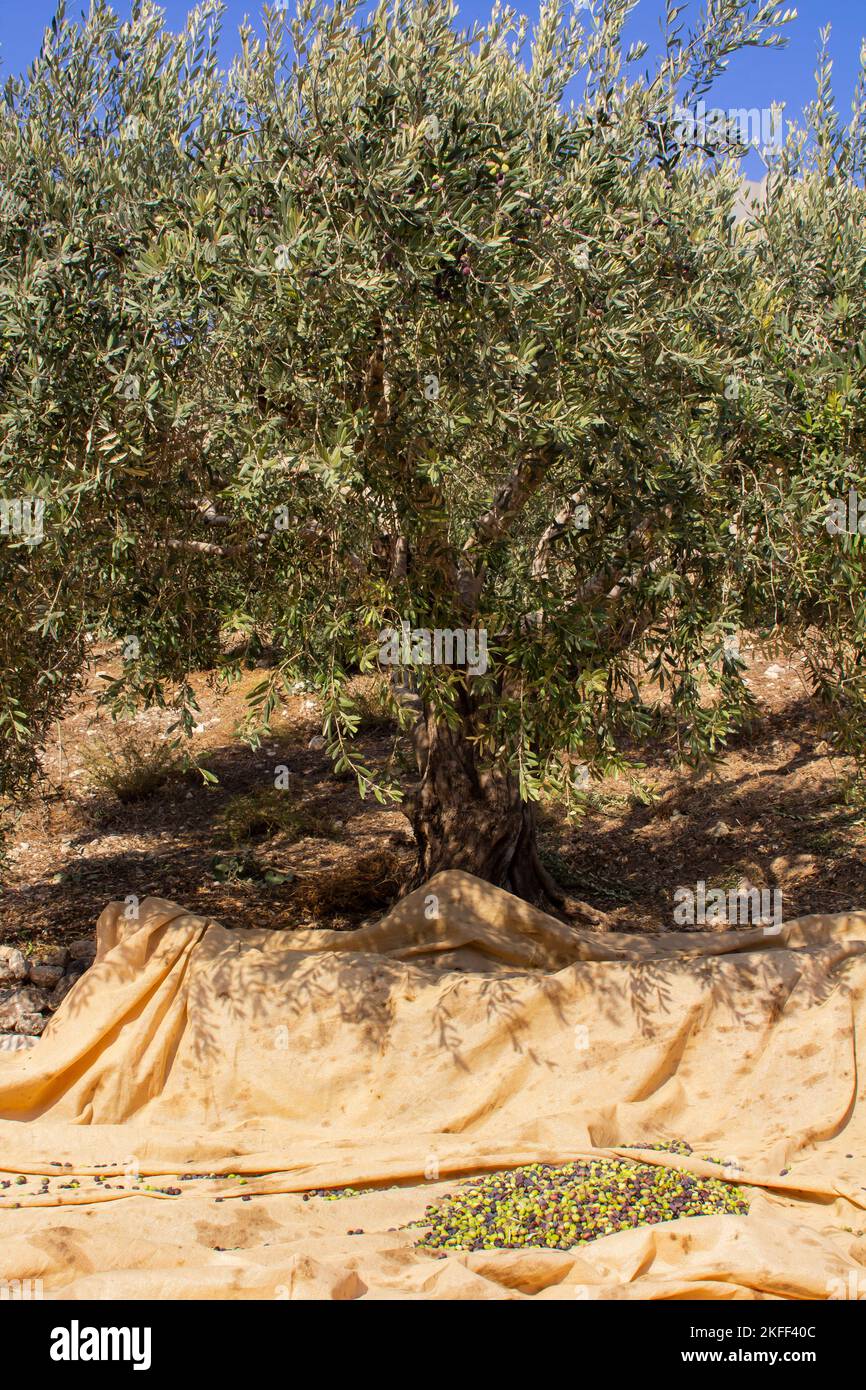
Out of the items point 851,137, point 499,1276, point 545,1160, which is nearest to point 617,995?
point 545,1160

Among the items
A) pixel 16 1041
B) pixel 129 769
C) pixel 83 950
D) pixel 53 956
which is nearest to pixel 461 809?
pixel 83 950

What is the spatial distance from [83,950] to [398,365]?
5.89m

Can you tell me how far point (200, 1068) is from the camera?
7305 millimetres

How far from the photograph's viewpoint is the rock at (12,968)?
9508 mm

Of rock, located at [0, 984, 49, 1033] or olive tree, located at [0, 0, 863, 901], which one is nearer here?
olive tree, located at [0, 0, 863, 901]

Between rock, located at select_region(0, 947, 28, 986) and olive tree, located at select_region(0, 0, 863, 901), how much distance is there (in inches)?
123

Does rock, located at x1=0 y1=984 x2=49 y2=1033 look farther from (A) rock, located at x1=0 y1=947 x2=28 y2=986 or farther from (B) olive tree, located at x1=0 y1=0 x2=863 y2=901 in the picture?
(B) olive tree, located at x1=0 y1=0 x2=863 y2=901

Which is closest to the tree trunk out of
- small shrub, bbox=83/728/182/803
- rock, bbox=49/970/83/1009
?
rock, bbox=49/970/83/1009

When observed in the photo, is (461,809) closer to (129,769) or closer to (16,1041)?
(16,1041)

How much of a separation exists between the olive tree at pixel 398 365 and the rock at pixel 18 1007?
285 cm

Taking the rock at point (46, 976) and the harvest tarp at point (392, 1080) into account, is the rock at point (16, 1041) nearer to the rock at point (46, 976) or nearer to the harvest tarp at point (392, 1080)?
the harvest tarp at point (392, 1080)

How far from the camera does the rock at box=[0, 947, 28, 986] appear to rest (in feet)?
31.2

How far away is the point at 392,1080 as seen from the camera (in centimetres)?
718

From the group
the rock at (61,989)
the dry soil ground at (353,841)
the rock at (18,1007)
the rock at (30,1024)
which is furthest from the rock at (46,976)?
the dry soil ground at (353,841)
